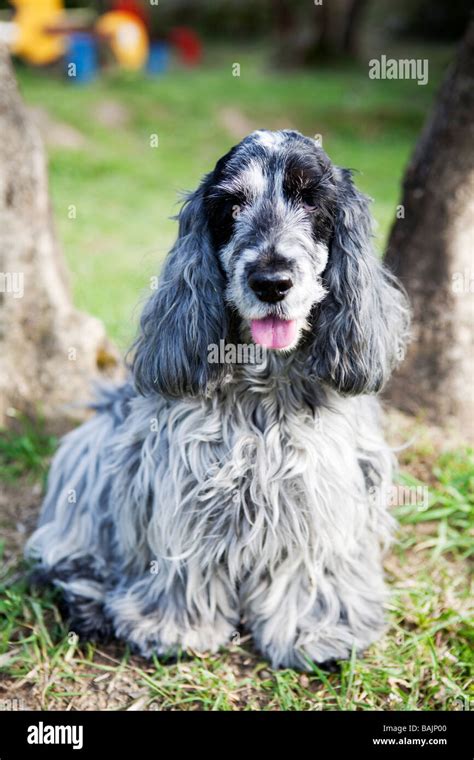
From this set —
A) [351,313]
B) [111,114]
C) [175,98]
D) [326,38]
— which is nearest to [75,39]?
[175,98]

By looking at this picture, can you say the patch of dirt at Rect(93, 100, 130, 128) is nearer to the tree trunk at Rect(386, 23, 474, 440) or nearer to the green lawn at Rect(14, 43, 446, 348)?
the green lawn at Rect(14, 43, 446, 348)

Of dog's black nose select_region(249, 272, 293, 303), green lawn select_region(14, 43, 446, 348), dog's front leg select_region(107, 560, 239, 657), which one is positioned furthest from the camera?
green lawn select_region(14, 43, 446, 348)

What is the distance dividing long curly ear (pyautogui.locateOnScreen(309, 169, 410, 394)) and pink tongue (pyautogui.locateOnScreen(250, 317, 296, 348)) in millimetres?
211

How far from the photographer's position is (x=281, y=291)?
2926 mm

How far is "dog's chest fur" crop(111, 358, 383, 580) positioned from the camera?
130 inches

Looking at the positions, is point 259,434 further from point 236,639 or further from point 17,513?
point 17,513

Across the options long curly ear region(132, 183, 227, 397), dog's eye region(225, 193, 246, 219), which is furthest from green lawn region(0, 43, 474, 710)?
dog's eye region(225, 193, 246, 219)

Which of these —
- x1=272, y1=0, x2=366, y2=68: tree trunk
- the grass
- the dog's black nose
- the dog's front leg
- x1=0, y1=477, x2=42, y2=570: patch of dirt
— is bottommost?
the grass

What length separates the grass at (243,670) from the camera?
11.0 feet

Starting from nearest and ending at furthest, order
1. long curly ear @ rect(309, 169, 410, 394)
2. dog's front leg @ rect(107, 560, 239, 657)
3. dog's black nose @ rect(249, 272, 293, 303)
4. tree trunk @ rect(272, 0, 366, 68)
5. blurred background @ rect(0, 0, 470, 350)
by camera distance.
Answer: dog's black nose @ rect(249, 272, 293, 303)
long curly ear @ rect(309, 169, 410, 394)
dog's front leg @ rect(107, 560, 239, 657)
blurred background @ rect(0, 0, 470, 350)
tree trunk @ rect(272, 0, 366, 68)

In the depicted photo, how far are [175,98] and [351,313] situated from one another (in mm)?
13950

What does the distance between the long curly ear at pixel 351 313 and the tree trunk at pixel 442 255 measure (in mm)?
1566

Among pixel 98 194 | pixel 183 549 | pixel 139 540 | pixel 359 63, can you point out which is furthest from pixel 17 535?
pixel 359 63

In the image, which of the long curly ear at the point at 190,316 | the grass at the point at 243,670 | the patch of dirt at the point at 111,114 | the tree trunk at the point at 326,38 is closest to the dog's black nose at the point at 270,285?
the long curly ear at the point at 190,316
